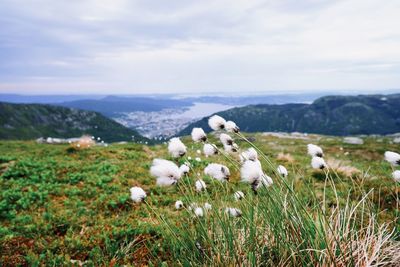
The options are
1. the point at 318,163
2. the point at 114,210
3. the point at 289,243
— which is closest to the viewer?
the point at 289,243

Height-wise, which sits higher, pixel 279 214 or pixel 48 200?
pixel 279 214

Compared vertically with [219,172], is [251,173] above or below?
above

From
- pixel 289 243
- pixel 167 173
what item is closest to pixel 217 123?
pixel 167 173

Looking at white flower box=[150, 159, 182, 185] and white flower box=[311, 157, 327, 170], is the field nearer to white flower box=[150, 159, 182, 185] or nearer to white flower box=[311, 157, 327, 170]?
white flower box=[311, 157, 327, 170]

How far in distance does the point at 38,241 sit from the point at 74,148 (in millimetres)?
12553

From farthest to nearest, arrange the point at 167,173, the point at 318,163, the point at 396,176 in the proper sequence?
the point at 396,176
the point at 318,163
the point at 167,173

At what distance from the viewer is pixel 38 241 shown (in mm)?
6703

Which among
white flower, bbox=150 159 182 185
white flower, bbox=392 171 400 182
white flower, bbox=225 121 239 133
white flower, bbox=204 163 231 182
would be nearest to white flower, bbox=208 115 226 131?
white flower, bbox=225 121 239 133

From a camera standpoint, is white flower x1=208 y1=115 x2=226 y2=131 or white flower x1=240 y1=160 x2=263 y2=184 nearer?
white flower x1=240 y1=160 x2=263 y2=184

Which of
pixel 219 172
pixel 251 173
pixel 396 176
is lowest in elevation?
pixel 396 176

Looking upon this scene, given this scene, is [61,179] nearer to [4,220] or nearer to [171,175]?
[4,220]

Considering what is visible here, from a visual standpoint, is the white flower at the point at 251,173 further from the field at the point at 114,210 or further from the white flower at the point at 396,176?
the white flower at the point at 396,176

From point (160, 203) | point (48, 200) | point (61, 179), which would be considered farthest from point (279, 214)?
point (61, 179)

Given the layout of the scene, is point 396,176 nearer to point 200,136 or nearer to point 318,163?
point 318,163
